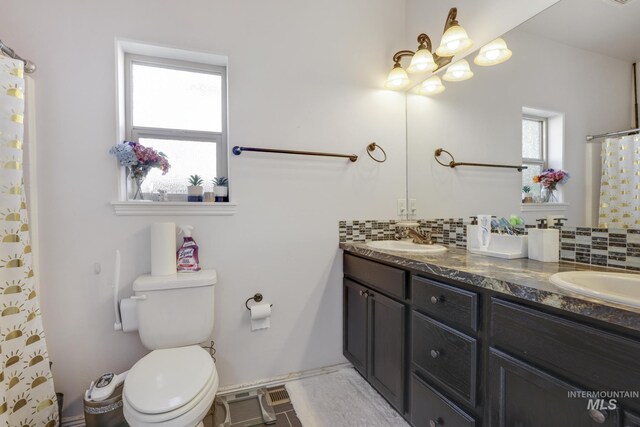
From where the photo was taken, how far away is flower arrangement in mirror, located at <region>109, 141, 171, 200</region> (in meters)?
1.54

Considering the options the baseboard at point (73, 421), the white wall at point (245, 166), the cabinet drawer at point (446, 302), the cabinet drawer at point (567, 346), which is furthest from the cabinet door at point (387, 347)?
the baseboard at point (73, 421)

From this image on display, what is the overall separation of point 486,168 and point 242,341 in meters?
1.78

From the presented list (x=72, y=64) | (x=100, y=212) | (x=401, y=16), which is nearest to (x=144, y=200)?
(x=100, y=212)

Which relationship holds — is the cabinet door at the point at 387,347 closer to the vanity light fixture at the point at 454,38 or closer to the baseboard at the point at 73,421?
the vanity light fixture at the point at 454,38

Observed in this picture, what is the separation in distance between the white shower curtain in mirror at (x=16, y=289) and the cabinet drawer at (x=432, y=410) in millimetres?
1694

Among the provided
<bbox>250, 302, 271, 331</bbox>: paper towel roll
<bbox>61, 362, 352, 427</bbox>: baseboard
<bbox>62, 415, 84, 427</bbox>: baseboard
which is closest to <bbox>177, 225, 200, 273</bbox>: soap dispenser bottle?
<bbox>250, 302, 271, 331</bbox>: paper towel roll

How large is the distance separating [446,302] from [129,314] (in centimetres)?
154

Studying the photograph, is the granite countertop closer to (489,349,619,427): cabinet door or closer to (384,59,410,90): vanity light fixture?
(489,349,619,427): cabinet door

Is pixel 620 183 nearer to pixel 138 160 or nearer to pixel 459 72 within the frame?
pixel 459 72

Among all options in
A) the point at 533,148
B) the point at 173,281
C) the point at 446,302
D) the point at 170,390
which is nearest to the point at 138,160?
the point at 173,281

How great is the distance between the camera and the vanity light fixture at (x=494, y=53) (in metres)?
1.52

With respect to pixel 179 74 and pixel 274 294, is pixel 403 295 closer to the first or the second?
pixel 274 294

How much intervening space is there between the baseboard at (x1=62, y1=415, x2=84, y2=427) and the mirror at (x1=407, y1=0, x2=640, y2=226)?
2.37m

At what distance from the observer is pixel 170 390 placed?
110cm
